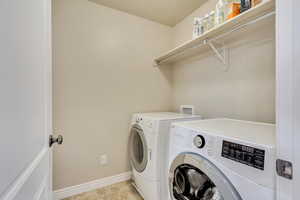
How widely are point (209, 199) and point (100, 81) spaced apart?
1.66m

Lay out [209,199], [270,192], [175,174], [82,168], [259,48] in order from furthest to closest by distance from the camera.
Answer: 1. [82,168]
2. [259,48]
3. [175,174]
4. [209,199]
5. [270,192]

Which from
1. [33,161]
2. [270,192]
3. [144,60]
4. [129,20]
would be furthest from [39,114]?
[129,20]

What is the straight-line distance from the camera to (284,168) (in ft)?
1.62

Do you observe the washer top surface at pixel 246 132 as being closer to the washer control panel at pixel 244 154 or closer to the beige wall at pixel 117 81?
the washer control panel at pixel 244 154

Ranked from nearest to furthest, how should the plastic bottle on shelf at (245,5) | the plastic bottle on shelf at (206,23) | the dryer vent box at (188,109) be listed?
the plastic bottle on shelf at (245,5), the plastic bottle on shelf at (206,23), the dryer vent box at (188,109)

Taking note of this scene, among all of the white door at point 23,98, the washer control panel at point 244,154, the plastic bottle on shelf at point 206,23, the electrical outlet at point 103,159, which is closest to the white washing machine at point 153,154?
the electrical outlet at point 103,159

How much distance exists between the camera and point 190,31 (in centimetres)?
204

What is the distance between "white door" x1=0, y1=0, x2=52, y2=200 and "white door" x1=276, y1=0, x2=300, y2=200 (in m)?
0.88

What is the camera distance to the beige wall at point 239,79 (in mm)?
1180

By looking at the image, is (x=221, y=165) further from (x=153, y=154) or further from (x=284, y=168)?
(x=153, y=154)

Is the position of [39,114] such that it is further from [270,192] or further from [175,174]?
[270,192]

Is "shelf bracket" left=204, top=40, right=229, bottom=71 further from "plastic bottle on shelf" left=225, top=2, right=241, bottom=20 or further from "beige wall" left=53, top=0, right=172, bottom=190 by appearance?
"beige wall" left=53, top=0, right=172, bottom=190

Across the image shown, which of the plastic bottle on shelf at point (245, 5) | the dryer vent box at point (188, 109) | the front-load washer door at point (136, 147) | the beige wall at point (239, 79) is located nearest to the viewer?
the plastic bottle on shelf at point (245, 5)

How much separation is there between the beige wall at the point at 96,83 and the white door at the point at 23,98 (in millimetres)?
1002
